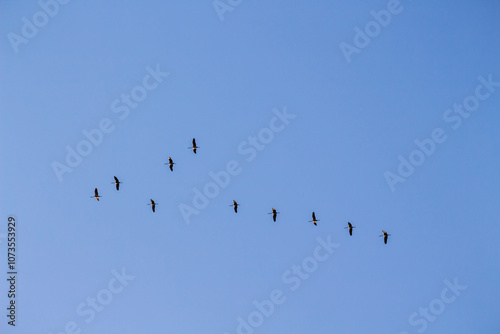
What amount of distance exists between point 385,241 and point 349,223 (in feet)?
17.5

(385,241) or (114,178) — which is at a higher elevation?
(114,178)

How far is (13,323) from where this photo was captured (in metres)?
81.1

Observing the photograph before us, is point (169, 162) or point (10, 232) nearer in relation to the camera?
point (10, 232)

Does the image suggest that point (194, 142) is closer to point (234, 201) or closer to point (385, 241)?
point (234, 201)

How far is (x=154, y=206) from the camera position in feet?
293

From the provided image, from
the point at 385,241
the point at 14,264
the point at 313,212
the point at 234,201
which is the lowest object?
the point at 385,241

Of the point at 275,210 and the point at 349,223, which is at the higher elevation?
the point at 275,210

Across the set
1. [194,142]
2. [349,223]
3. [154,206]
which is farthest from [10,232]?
[349,223]

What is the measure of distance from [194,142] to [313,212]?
55.3 feet

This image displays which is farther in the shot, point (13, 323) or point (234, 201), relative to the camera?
point (234, 201)

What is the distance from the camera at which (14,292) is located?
82.0 m

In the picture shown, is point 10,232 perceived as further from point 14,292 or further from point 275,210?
point 275,210

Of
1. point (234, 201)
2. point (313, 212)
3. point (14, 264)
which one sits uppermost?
point (14, 264)

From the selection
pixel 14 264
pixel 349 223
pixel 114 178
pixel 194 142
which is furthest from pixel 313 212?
pixel 14 264
